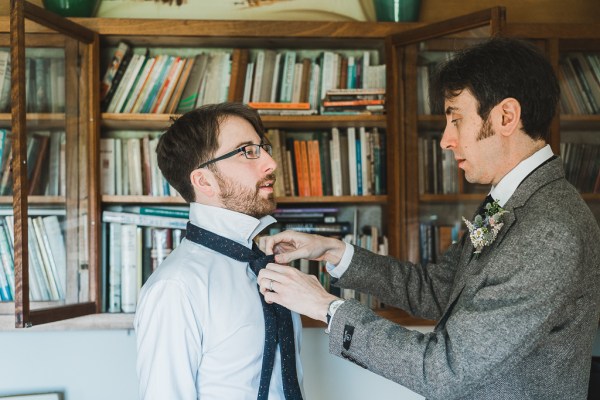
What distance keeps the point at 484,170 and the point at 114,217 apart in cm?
178

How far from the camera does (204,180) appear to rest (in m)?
1.96

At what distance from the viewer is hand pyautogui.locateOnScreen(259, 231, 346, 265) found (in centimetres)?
200

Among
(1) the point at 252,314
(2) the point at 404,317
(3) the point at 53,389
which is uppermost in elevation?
(1) the point at 252,314

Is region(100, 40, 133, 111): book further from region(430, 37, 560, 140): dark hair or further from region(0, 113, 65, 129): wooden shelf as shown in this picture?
region(430, 37, 560, 140): dark hair

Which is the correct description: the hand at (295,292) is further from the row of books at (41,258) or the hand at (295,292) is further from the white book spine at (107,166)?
the white book spine at (107,166)

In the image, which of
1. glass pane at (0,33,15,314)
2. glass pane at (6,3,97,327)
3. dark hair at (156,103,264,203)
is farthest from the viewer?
glass pane at (0,33,15,314)

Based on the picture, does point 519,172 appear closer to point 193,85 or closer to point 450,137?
point 450,137

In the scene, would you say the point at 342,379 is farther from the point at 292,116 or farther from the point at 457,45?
the point at 457,45

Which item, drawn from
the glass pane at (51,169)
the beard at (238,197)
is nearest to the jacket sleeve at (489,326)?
the beard at (238,197)

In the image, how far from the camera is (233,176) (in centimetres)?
195

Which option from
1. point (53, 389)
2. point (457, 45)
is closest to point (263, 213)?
point (457, 45)

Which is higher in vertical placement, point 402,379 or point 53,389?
point 402,379

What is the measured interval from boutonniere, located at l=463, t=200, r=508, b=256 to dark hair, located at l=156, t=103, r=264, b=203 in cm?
→ 69

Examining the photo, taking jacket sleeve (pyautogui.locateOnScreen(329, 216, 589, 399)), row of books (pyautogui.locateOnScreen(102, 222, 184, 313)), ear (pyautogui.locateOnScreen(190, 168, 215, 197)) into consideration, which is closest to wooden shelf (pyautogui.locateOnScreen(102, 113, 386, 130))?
row of books (pyautogui.locateOnScreen(102, 222, 184, 313))
